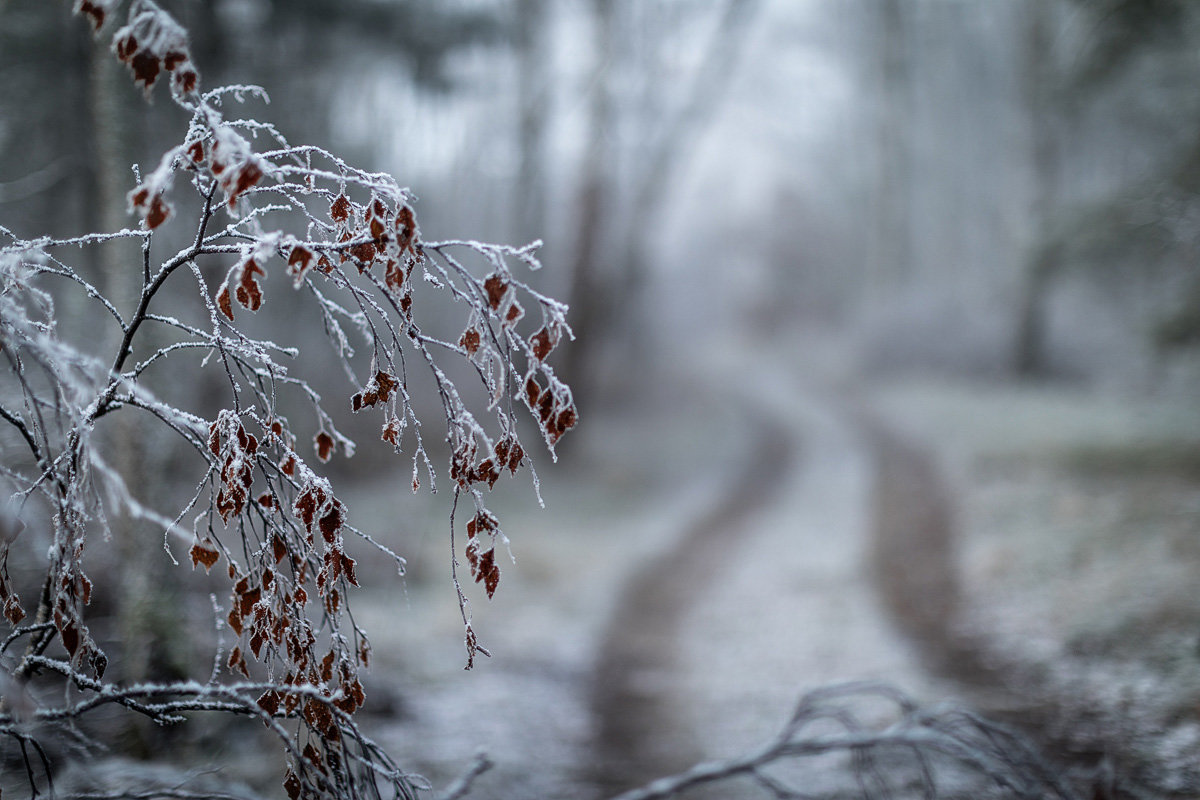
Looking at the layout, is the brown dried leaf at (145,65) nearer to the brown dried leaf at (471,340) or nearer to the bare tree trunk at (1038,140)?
the brown dried leaf at (471,340)

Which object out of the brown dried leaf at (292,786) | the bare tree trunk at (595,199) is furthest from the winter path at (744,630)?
the bare tree trunk at (595,199)

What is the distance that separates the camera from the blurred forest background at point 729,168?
30.9 ft

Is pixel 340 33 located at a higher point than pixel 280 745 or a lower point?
higher

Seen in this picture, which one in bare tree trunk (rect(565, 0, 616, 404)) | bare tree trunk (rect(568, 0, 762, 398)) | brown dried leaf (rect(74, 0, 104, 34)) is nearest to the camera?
brown dried leaf (rect(74, 0, 104, 34))

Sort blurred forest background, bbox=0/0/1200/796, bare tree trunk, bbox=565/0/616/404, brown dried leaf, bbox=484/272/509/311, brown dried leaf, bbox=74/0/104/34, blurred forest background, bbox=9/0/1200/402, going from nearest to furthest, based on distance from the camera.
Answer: brown dried leaf, bbox=74/0/104/34 < brown dried leaf, bbox=484/272/509/311 < blurred forest background, bbox=0/0/1200/796 < blurred forest background, bbox=9/0/1200/402 < bare tree trunk, bbox=565/0/616/404

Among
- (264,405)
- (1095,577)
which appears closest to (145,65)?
(264,405)

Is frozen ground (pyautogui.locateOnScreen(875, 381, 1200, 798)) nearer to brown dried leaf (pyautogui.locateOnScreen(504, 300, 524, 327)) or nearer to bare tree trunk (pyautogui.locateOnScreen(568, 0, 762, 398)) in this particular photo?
brown dried leaf (pyautogui.locateOnScreen(504, 300, 524, 327))

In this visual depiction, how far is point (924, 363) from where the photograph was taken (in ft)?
77.4

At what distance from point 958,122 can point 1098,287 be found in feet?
81.9

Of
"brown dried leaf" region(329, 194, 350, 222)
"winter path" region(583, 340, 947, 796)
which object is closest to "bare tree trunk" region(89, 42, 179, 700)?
"winter path" region(583, 340, 947, 796)

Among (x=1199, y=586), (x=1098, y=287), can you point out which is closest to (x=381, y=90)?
(x=1098, y=287)

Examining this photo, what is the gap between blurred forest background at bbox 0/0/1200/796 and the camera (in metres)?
9.42

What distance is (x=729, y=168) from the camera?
42469mm

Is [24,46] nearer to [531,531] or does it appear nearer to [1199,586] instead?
[531,531]
